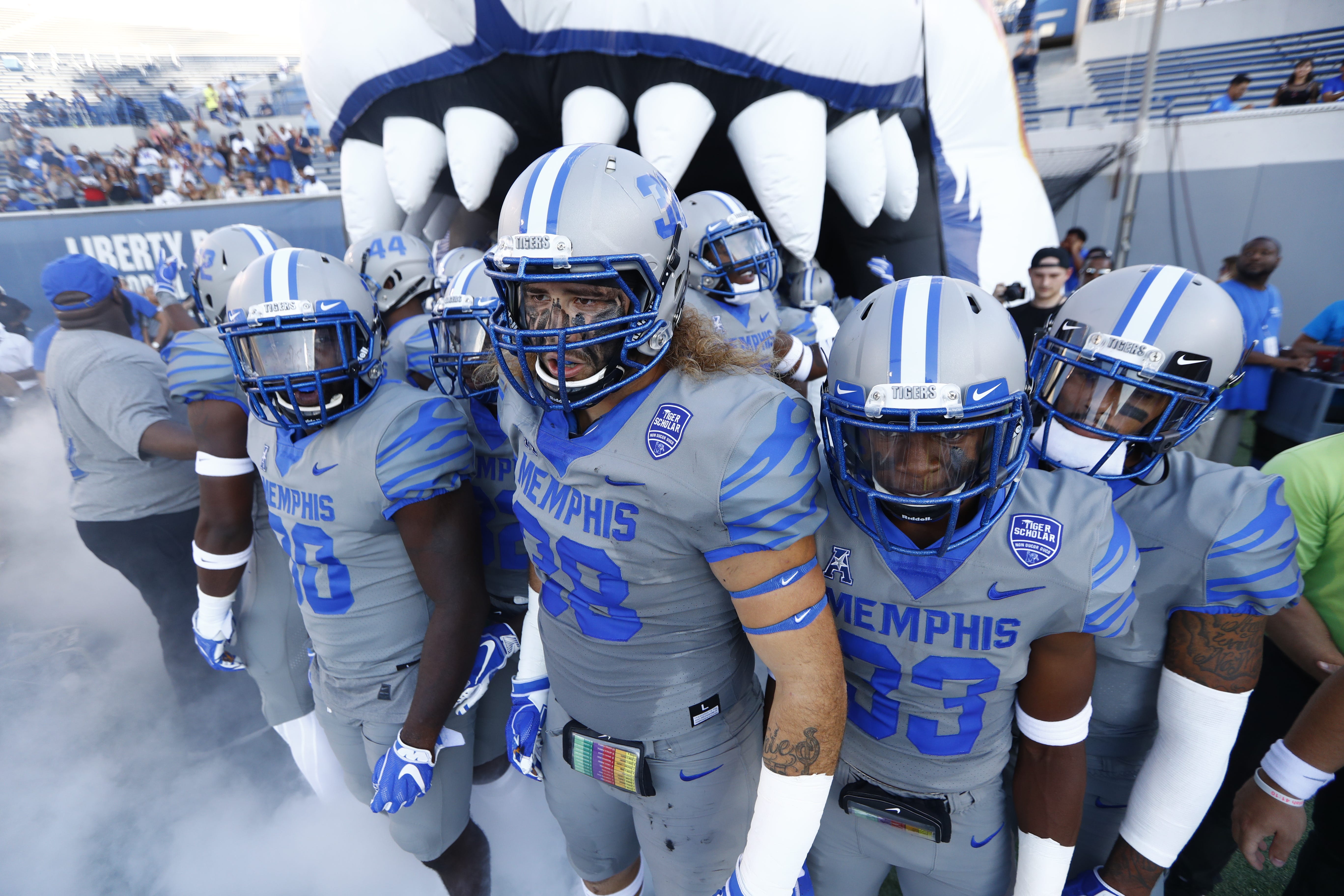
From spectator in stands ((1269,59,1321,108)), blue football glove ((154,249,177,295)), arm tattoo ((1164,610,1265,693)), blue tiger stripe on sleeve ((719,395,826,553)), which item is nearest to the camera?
blue tiger stripe on sleeve ((719,395,826,553))

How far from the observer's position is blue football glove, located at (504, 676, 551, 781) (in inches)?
72.3

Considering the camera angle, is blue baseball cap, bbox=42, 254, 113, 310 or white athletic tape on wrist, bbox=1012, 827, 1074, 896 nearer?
white athletic tape on wrist, bbox=1012, 827, 1074, 896

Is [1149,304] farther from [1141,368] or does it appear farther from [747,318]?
[747,318]

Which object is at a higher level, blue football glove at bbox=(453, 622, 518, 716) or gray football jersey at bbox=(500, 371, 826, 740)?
gray football jersey at bbox=(500, 371, 826, 740)

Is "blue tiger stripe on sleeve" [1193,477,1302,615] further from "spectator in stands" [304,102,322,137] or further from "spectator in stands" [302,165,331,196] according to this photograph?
"spectator in stands" [304,102,322,137]

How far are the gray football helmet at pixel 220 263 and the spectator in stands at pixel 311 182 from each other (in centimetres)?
1065

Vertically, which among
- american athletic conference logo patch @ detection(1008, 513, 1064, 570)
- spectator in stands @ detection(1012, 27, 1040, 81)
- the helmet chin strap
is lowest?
american athletic conference logo patch @ detection(1008, 513, 1064, 570)

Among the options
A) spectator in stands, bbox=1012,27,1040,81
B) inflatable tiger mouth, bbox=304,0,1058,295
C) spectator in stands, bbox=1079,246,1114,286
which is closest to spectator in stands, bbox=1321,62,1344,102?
spectator in stands, bbox=1079,246,1114,286

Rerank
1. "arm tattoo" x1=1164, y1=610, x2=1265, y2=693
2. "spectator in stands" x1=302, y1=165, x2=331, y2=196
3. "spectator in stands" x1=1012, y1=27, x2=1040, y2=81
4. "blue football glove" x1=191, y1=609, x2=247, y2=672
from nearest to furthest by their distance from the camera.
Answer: "arm tattoo" x1=1164, y1=610, x2=1265, y2=693 < "blue football glove" x1=191, y1=609, x2=247, y2=672 < "spectator in stands" x1=302, y1=165, x2=331, y2=196 < "spectator in stands" x1=1012, y1=27, x2=1040, y2=81

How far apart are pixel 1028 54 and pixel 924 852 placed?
66.5 feet

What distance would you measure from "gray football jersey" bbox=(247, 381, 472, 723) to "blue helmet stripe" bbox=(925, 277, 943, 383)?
4.05ft

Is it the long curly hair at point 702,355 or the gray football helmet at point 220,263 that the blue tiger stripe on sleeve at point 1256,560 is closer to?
the long curly hair at point 702,355

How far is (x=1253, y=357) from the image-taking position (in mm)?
4148

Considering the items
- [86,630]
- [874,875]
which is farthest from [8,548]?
[874,875]
